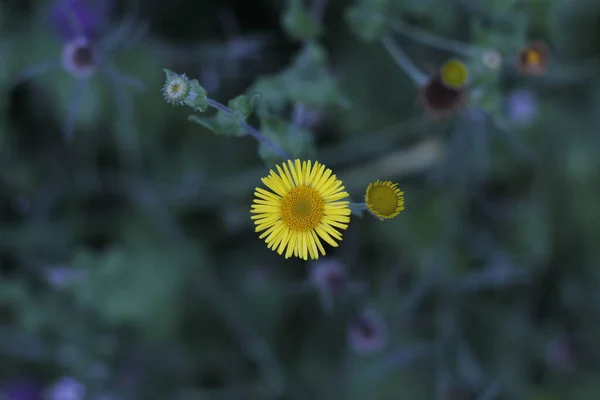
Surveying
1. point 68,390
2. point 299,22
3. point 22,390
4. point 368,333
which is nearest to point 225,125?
point 299,22

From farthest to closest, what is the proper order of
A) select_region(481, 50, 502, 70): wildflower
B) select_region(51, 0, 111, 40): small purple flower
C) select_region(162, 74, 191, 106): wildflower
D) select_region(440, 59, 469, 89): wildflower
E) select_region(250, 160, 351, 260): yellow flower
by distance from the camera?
select_region(51, 0, 111, 40): small purple flower → select_region(481, 50, 502, 70): wildflower → select_region(440, 59, 469, 89): wildflower → select_region(250, 160, 351, 260): yellow flower → select_region(162, 74, 191, 106): wildflower

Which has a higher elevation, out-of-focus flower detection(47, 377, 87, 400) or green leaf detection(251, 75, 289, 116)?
green leaf detection(251, 75, 289, 116)

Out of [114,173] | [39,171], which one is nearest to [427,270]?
[114,173]

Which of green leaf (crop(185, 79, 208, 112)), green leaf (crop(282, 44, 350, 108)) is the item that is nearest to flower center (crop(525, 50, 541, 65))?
green leaf (crop(282, 44, 350, 108))

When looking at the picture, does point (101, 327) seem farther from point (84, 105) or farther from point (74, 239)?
→ point (84, 105)

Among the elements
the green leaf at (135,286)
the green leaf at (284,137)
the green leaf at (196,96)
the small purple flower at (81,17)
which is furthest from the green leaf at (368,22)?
the green leaf at (135,286)

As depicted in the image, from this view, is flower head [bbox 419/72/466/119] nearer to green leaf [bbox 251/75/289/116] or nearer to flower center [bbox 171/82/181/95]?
green leaf [bbox 251/75/289/116]

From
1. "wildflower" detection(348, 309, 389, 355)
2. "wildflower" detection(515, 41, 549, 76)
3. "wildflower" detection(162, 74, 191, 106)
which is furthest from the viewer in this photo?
"wildflower" detection(348, 309, 389, 355)

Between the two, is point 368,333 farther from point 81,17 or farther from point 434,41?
point 81,17
